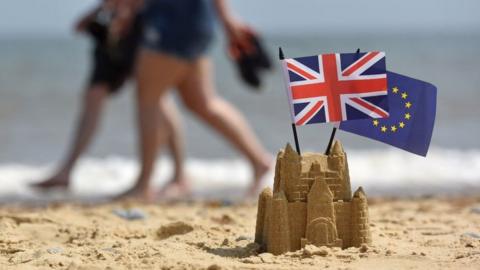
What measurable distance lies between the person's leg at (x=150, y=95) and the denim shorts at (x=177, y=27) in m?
0.08

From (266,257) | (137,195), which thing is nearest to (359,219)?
(266,257)

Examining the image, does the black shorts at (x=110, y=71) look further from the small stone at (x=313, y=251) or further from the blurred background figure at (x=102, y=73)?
the small stone at (x=313, y=251)

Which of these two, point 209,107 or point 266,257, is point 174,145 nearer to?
point 209,107

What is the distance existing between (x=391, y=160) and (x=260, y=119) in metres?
4.82

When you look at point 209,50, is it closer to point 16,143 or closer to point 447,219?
point 447,219

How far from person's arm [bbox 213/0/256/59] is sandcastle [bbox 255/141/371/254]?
3.63 meters

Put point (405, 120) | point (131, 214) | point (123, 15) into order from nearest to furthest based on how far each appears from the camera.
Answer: point (405, 120), point (131, 214), point (123, 15)

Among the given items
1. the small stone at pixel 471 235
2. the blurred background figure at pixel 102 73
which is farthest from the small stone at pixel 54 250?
the blurred background figure at pixel 102 73

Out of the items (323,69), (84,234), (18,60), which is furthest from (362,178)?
(18,60)

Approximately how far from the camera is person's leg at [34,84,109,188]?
317 inches

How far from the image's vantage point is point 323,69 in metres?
4.10

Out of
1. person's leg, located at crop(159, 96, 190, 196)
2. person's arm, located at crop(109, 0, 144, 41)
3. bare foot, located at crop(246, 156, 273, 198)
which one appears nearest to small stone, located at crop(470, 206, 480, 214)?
bare foot, located at crop(246, 156, 273, 198)

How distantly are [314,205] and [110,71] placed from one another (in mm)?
4319

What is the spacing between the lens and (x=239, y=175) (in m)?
9.70
